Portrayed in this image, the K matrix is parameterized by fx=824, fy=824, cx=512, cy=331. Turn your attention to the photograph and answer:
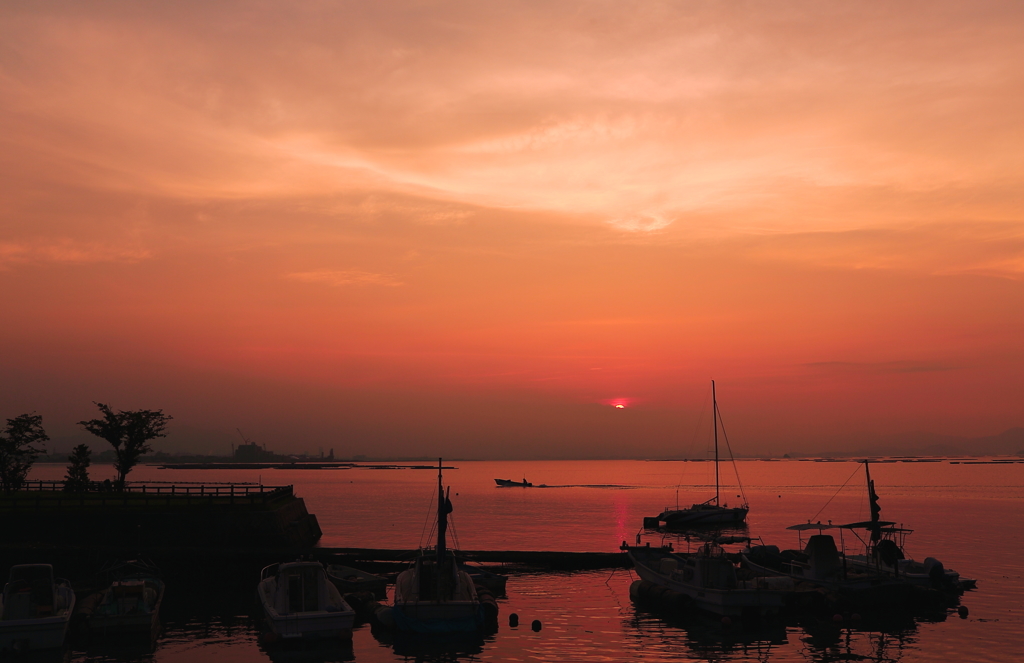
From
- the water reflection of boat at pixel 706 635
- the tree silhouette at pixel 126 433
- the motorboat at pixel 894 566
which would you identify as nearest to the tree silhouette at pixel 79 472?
the tree silhouette at pixel 126 433

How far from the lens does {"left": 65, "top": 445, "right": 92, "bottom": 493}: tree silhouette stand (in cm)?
7606

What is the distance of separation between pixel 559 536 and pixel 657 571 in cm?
3818

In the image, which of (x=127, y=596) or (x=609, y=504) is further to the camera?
(x=609, y=504)

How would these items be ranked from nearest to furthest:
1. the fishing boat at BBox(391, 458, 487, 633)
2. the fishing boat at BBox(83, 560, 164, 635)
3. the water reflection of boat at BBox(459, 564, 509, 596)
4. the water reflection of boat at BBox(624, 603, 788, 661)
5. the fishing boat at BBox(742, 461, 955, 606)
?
1. the fishing boat at BBox(391, 458, 487, 633)
2. the water reflection of boat at BBox(624, 603, 788, 661)
3. the fishing boat at BBox(83, 560, 164, 635)
4. the fishing boat at BBox(742, 461, 955, 606)
5. the water reflection of boat at BBox(459, 564, 509, 596)

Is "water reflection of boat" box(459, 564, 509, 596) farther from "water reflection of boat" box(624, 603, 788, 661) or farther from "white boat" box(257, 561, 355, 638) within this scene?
"white boat" box(257, 561, 355, 638)

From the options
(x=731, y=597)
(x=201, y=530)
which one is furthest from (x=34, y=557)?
(x=731, y=597)

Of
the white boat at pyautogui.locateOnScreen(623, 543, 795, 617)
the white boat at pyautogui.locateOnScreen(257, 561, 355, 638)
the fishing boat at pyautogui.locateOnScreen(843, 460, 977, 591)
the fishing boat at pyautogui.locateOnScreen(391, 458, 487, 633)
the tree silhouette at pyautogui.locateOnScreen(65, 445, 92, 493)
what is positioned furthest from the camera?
the tree silhouette at pyautogui.locateOnScreen(65, 445, 92, 493)

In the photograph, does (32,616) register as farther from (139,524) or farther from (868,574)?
(868,574)

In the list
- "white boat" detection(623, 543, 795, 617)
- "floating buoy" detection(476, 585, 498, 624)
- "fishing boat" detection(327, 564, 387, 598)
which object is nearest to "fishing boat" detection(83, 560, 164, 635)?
"fishing boat" detection(327, 564, 387, 598)

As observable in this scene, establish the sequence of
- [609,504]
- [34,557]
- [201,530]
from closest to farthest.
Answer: [34,557]
[201,530]
[609,504]

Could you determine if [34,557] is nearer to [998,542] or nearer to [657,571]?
[657,571]

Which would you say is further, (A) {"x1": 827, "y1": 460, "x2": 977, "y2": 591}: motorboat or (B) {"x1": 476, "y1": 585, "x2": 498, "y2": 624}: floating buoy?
(A) {"x1": 827, "y1": 460, "x2": 977, "y2": 591}: motorboat

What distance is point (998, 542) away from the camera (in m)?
79.6

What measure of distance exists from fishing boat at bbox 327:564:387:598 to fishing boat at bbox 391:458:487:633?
29.9 feet
